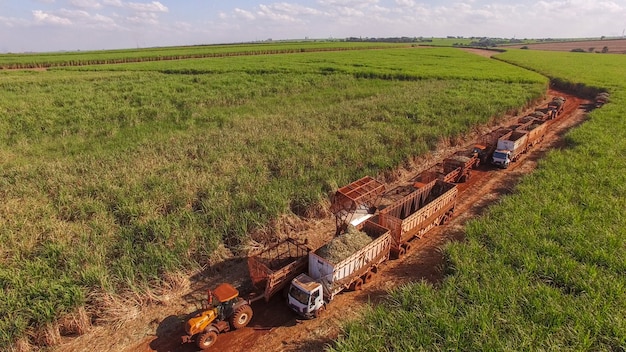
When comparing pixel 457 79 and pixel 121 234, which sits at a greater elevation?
Answer: pixel 457 79

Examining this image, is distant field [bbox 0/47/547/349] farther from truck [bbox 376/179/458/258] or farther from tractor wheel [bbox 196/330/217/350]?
truck [bbox 376/179/458/258]

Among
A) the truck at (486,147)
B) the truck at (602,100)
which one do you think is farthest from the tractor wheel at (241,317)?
the truck at (602,100)

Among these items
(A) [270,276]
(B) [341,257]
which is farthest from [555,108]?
(A) [270,276]

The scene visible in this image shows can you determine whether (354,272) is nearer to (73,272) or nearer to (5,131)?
(73,272)

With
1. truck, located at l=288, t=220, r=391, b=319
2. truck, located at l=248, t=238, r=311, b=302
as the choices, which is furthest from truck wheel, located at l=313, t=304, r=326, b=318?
truck, located at l=248, t=238, r=311, b=302

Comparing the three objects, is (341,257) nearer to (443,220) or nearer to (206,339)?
(206,339)

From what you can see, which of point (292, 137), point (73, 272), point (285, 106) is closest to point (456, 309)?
point (73, 272)
